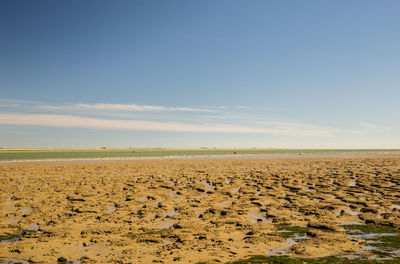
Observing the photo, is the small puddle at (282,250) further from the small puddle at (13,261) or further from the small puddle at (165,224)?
the small puddle at (13,261)

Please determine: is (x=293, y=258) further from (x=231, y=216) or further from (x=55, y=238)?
(x=55, y=238)

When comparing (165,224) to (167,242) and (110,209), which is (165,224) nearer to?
(167,242)

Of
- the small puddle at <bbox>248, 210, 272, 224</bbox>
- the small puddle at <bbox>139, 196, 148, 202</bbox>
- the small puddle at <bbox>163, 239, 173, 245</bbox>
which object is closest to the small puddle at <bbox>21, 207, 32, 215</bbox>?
the small puddle at <bbox>139, 196, 148, 202</bbox>

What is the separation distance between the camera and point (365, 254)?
16.3 ft

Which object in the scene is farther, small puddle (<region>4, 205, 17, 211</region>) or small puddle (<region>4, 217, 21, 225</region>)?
small puddle (<region>4, 205, 17, 211</region>)

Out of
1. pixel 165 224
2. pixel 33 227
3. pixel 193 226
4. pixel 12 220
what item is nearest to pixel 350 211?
pixel 193 226

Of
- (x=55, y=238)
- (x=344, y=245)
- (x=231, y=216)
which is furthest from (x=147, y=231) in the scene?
(x=344, y=245)

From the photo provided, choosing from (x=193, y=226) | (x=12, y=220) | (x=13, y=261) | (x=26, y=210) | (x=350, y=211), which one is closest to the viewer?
(x=13, y=261)

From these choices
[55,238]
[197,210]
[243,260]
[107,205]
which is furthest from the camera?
[107,205]

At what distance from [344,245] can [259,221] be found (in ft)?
7.95

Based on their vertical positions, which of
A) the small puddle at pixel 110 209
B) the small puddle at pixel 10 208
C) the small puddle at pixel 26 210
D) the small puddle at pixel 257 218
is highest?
the small puddle at pixel 257 218

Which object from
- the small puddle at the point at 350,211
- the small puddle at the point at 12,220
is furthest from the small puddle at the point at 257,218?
the small puddle at the point at 12,220

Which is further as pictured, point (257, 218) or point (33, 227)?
point (257, 218)

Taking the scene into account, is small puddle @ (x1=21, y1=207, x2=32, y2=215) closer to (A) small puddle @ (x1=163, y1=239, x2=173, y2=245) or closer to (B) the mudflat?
(B) the mudflat
